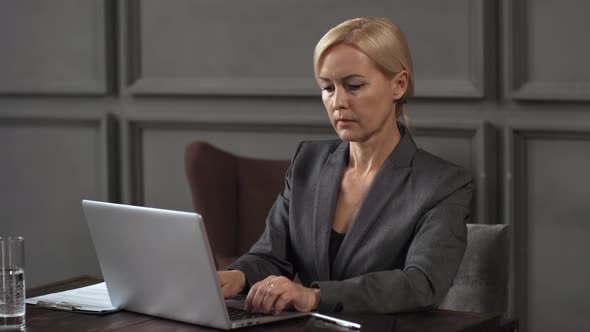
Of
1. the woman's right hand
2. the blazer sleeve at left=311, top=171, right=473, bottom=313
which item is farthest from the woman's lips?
the woman's right hand

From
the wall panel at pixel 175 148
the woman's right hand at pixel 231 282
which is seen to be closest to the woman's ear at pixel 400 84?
the woman's right hand at pixel 231 282

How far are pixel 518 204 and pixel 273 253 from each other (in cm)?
114

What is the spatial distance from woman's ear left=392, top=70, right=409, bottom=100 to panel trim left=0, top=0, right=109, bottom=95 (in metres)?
1.88

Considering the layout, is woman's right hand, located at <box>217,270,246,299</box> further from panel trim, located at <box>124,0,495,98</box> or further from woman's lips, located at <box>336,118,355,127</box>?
panel trim, located at <box>124,0,495,98</box>

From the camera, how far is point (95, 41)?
4043 millimetres

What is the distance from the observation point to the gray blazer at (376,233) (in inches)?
→ 80.4

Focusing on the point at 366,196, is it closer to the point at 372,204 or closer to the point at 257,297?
the point at 372,204

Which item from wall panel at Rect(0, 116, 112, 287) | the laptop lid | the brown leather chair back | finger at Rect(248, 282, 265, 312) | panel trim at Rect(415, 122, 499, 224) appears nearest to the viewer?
the laptop lid

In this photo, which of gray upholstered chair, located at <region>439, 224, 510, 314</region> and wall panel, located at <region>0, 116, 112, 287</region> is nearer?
gray upholstered chair, located at <region>439, 224, 510, 314</region>

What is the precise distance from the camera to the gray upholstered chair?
2430mm

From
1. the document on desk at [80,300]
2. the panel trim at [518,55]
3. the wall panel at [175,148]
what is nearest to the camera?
the document on desk at [80,300]

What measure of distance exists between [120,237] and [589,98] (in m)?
1.66

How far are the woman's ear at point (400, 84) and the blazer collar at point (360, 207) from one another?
4.1 inches

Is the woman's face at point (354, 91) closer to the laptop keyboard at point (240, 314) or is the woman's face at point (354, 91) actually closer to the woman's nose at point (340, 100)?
the woman's nose at point (340, 100)
